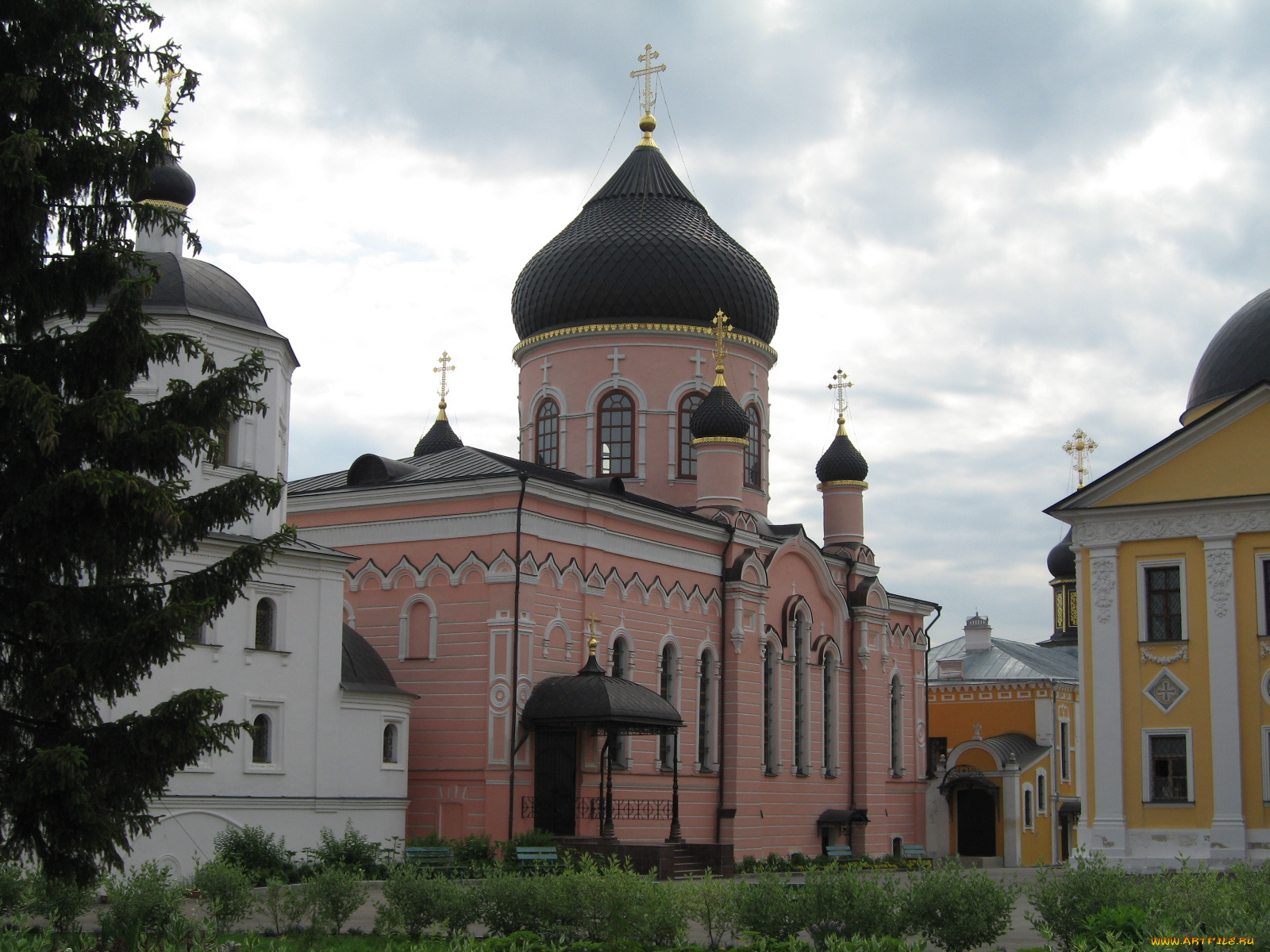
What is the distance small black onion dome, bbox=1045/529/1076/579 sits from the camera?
1773 inches

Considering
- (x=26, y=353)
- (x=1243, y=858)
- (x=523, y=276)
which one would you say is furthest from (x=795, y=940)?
(x=523, y=276)

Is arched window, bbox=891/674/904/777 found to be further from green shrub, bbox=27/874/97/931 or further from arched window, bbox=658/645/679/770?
green shrub, bbox=27/874/97/931

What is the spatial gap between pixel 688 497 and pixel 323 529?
7.48 meters

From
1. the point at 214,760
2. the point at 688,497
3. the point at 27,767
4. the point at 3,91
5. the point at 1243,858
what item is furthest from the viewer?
the point at 688,497

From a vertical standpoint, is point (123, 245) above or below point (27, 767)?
above

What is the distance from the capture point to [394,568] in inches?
902

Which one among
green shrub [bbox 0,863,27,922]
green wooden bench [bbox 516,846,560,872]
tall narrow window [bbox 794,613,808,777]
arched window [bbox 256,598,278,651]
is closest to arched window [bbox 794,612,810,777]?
tall narrow window [bbox 794,613,808,777]

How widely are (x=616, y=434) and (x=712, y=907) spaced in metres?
18.1

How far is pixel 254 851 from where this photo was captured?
1761cm

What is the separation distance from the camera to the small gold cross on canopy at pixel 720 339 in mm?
27391

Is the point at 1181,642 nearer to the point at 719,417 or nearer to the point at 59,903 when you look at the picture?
the point at 719,417

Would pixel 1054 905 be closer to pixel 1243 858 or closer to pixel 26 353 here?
pixel 26 353

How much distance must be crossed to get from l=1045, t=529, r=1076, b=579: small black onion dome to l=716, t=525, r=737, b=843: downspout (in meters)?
21.5

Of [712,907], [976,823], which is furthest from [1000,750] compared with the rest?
[712,907]
